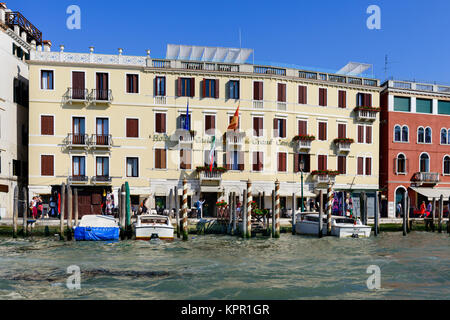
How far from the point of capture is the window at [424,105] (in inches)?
1549

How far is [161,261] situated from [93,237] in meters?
7.02

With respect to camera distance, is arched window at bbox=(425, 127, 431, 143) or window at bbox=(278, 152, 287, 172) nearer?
window at bbox=(278, 152, 287, 172)

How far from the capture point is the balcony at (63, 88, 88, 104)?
33312 mm

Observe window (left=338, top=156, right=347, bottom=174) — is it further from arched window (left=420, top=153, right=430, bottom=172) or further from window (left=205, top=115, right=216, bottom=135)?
window (left=205, top=115, right=216, bottom=135)

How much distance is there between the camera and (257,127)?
1407 inches

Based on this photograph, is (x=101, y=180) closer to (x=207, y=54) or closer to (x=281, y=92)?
(x=207, y=54)

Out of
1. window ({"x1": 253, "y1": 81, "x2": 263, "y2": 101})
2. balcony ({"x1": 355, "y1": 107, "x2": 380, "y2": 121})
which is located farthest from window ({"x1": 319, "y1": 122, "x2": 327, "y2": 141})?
window ({"x1": 253, "y1": 81, "x2": 263, "y2": 101})

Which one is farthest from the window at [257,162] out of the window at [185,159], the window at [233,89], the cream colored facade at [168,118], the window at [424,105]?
the window at [424,105]

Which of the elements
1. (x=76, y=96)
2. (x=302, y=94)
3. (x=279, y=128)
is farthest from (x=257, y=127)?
(x=76, y=96)

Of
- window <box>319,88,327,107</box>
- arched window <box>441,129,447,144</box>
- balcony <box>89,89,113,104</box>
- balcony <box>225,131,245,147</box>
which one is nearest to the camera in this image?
balcony <box>89,89,113,104</box>

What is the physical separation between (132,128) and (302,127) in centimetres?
1284

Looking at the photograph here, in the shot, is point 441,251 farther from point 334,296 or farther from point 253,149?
point 253,149

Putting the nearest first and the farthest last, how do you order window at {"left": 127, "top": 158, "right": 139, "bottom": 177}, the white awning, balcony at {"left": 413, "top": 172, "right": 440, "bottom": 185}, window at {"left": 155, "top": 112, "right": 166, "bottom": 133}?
window at {"left": 127, "top": 158, "right": 139, "bottom": 177}
window at {"left": 155, "top": 112, "right": 166, "bottom": 133}
the white awning
balcony at {"left": 413, "top": 172, "right": 440, "bottom": 185}

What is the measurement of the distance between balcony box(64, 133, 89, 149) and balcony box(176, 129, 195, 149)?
21.1 ft
